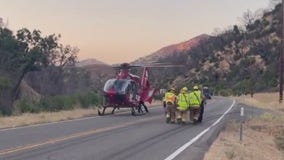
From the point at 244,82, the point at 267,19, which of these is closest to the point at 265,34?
the point at 267,19

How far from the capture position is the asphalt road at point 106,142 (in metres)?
15.3

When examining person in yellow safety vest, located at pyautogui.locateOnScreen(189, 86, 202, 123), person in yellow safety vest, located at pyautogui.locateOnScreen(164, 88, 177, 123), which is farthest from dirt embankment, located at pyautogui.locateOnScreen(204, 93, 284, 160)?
person in yellow safety vest, located at pyautogui.locateOnScreen(164, 88, 177, 123)

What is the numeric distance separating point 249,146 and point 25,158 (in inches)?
360

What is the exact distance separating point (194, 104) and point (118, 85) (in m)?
8.09

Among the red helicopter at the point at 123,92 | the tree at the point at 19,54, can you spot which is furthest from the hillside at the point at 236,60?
the red helicopter at the point at 123,92

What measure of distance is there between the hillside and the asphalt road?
8518cm

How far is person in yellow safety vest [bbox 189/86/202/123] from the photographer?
95.7ft

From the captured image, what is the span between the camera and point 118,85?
3628 centimetres

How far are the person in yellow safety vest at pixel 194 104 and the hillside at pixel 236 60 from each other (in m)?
79.2

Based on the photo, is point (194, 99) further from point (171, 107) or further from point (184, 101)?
point (171, 107)

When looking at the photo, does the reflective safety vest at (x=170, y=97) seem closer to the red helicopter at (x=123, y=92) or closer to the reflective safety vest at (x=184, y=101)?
the reflective safety vest at (x=184, y=101)

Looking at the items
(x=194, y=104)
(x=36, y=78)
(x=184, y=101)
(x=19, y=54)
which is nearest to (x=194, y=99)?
(x=194, y=104)

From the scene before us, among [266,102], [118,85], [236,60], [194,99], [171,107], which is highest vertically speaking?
[236,60]

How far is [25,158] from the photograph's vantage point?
562 inches
